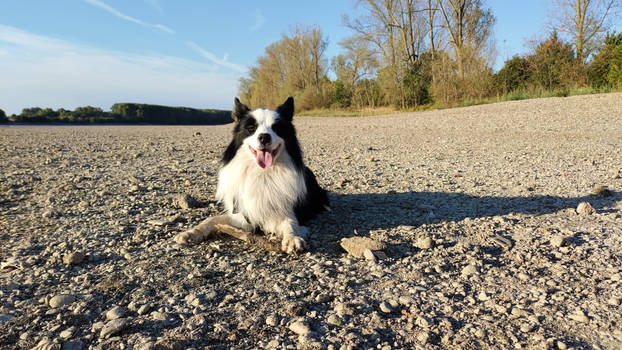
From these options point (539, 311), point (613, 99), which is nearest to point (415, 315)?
point (539, 311)

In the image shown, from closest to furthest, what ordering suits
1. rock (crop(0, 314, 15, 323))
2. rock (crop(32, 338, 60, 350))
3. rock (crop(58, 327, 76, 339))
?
rock (crop(32, 338, 60, 350)), rock (crop(58, 327, 76, 339)), rock (crop(0, 314, 15, 323))

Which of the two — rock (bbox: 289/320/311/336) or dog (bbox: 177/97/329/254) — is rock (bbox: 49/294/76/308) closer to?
dog (bbox: 177/97/329/254)

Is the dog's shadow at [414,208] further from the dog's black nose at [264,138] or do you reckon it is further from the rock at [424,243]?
the dog's black nose at [264,138]

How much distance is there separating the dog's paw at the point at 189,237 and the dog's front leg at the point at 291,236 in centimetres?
75

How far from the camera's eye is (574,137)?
10.0 meters

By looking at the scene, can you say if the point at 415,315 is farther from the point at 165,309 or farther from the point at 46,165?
the point at 46,165

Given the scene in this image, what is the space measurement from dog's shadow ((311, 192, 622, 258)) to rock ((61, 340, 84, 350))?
1.95 meters

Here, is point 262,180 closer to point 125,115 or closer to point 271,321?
point 271,321

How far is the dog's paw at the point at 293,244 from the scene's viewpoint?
3.05 m

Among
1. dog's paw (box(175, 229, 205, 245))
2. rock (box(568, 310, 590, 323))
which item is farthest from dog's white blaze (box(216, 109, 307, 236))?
rock (box(568, 310, 590, 323))

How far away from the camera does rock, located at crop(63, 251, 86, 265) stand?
2781mm

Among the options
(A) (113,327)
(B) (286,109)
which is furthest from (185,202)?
(A) (113,327)

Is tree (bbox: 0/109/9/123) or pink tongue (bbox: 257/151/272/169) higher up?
tree (bbox: 0/109/9/123)

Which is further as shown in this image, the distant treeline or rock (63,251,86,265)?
the distant treeline
